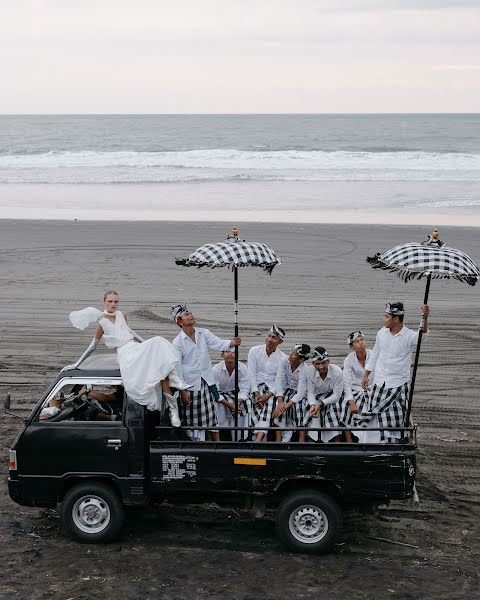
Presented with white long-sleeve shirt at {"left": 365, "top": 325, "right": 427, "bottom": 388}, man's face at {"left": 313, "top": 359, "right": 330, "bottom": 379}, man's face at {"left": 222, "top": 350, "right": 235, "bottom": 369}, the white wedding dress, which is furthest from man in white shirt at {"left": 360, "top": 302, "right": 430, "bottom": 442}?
the white wedding dress

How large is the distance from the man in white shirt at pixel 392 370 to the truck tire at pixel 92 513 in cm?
261

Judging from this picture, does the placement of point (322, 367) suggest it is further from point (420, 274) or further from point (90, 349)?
point (90, 349)

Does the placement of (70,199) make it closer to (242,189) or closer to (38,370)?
(242,189)

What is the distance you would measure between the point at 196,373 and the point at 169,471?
1.16 m

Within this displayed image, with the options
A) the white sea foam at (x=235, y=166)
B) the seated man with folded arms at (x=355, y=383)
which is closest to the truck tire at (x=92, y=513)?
the seated man with folded arms at (x=355, y=383)

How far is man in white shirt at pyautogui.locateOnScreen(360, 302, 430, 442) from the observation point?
29.2 ft

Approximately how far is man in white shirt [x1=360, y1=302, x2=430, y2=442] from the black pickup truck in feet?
2.27

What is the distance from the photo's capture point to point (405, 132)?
92688 millimetres

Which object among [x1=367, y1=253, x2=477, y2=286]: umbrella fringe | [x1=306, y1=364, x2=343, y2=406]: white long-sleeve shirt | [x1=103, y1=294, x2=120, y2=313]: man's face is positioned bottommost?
[x1=306, y1=364, x2=343, y2=406]: white long-sleeve shirt

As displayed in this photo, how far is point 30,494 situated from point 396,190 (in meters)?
34.3

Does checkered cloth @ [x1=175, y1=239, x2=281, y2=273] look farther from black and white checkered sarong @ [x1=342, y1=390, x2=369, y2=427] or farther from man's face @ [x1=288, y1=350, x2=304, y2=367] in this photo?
black and white checkered sarong @ [x1=342, y1=390, x2=369, y2=427]

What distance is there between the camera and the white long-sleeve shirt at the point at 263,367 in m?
9.24

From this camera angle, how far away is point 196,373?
8.88 metres

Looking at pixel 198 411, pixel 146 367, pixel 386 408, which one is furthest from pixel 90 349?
pixel 386 408
